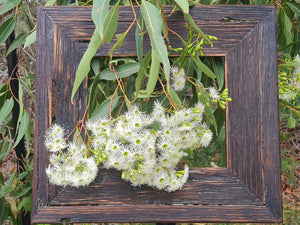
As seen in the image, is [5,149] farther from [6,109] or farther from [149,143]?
[149,143]

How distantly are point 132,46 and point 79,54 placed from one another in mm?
122

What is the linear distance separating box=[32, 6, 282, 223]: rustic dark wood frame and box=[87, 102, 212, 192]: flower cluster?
51 millimetres

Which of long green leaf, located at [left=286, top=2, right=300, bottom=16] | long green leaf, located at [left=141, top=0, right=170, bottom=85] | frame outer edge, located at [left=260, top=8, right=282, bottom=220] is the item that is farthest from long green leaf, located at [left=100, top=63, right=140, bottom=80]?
long green leaf, located at [left=286, top=2, right=300, bottom=16]

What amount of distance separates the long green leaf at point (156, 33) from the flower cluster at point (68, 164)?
237 mm

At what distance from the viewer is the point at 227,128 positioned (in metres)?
0.68

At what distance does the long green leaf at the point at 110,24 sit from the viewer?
62 cm

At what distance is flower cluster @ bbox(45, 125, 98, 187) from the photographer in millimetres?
602

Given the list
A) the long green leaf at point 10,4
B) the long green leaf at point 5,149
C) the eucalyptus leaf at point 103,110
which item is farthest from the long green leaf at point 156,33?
the long green leaf at point 5,149

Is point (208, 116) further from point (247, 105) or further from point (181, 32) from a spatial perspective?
point (181, 32)

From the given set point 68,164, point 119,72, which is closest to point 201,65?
point 119,72

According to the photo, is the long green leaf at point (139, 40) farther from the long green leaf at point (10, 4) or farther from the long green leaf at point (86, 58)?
the long green leaf at point (10, 4)

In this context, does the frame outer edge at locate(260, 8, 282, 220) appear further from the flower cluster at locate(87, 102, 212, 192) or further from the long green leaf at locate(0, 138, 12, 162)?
the long green leaf at locate(0, 138, 12, 162)

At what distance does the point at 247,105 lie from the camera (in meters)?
A: 0.67

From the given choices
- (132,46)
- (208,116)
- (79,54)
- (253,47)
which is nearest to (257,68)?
(253,47)
